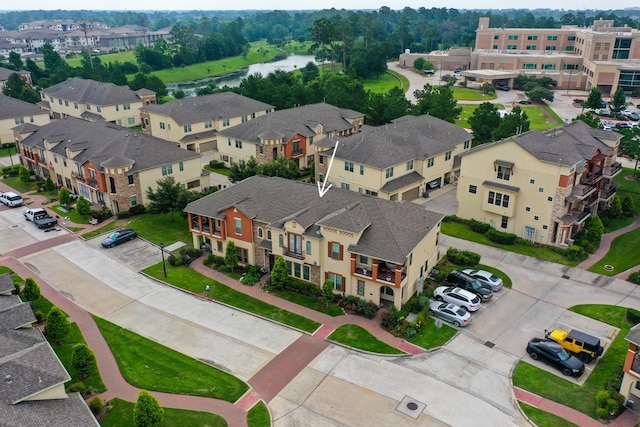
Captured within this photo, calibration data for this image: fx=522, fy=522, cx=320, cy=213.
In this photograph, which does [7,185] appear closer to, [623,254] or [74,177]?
[74,177]

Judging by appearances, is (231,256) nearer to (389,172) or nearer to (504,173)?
(389,172)

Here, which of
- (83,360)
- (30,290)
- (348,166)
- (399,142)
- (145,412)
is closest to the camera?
(145,412)

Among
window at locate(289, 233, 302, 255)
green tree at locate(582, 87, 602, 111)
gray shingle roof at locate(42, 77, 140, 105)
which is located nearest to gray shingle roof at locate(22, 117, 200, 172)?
window at locate(289, 233, 302, 255)

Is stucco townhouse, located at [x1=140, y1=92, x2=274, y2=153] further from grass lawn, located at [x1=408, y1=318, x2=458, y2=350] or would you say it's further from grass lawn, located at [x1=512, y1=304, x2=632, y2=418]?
grass lawn, located at [x1=512, y1=304, x2=632, y2=418]

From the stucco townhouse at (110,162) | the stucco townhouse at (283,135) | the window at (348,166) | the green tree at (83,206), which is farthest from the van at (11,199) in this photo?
the window at (348,166)

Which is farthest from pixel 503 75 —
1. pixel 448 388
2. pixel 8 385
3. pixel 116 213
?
pixel 8 385

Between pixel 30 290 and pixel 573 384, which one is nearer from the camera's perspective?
pixel 573 384

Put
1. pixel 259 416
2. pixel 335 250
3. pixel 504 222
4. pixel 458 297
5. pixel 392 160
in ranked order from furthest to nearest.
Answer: pixel 392 160
pixel 504 222
pixel 335 250
pixel 458 297
pixel 259 416

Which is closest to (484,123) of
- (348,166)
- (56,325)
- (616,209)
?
(616,209)
